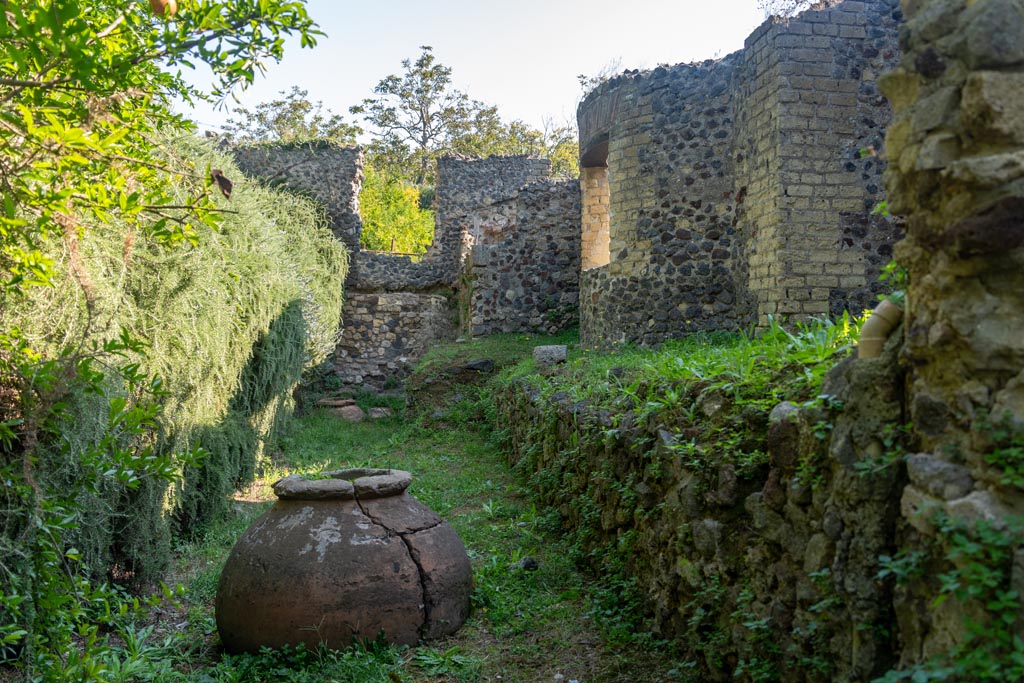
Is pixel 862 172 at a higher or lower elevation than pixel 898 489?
higher

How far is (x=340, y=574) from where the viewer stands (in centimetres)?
470

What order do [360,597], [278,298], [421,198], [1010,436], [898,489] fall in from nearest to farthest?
[1010,436] → [898,489] → [360,597] → [278,298] → [421,198]

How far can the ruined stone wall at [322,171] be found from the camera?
1558 cm

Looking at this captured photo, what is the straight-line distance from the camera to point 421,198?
29.4 meters

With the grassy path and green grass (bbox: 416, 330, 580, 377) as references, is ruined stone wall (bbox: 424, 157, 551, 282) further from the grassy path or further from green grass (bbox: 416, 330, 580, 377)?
the grassy path

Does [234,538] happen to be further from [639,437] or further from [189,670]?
[639,437]

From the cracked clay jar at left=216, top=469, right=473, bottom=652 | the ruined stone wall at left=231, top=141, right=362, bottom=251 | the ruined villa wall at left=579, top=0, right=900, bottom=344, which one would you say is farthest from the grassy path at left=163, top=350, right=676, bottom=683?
the ruined stone wall at left=231, top=141, right=362, bottom=251

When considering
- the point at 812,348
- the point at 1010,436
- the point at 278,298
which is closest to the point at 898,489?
the point at 1010,436

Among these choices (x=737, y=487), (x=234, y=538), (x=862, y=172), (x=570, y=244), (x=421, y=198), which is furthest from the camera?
(x=421, y=198)

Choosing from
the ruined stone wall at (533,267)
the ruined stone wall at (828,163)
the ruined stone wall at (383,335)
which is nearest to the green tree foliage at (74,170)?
the ruined stone wall at (828,163)

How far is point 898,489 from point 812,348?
1407 mm

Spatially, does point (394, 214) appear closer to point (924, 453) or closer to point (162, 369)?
point (162, 369)

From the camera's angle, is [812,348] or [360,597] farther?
[360,597]

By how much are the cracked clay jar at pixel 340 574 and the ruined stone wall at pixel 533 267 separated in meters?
9.56
